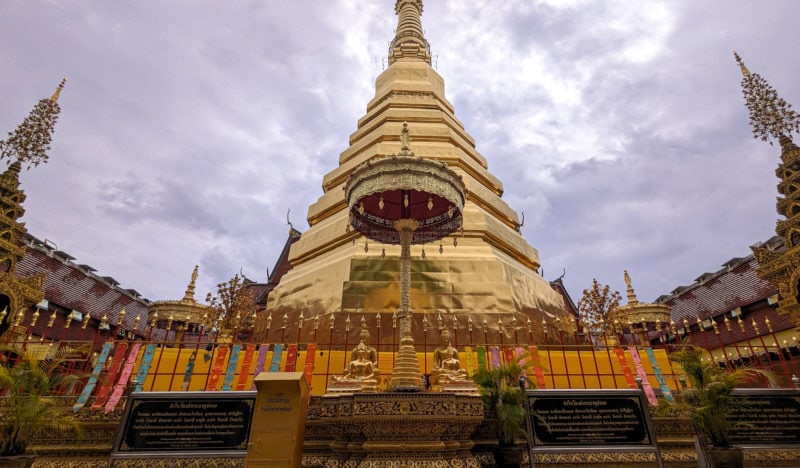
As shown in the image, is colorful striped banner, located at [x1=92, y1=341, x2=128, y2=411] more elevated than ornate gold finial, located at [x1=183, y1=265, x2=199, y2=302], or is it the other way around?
ornate gold finial, located at [x1=183, y1=265, x2=199, y2=302]

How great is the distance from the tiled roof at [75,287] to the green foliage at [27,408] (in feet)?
44.8

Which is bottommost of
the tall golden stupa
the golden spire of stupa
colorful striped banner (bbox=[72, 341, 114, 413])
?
colorful striped banner (bbox=[72, 341, 114, 413])

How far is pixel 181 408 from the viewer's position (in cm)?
531

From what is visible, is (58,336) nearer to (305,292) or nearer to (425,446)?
(305,292)

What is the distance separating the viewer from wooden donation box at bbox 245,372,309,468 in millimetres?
4711

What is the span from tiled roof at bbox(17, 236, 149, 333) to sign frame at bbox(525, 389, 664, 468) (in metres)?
18.6

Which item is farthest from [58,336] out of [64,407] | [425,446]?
[425,446]

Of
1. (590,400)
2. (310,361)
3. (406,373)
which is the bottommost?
(590,400)

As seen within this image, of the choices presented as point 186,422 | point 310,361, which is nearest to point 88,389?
point 186,422

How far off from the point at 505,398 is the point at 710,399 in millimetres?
2693

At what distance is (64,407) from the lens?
568 centimetres


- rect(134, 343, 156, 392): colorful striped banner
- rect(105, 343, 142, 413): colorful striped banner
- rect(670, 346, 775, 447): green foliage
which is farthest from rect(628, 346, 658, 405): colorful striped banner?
rect(105, 343, 142, 413): colorful striped banner

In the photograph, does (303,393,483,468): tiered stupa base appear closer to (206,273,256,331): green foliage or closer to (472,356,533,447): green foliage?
(472,356,533,447): green foliage

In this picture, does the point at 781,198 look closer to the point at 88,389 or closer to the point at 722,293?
the point at 722,293
